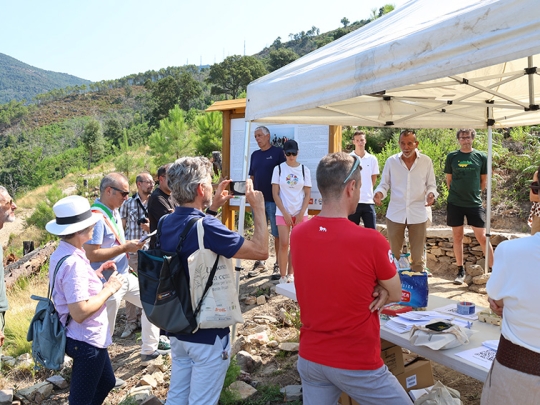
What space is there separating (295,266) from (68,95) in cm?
10497

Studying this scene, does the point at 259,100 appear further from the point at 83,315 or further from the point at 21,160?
the point at 21,160

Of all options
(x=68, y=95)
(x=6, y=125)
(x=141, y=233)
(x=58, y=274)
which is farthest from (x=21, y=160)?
(x=68, y=95)

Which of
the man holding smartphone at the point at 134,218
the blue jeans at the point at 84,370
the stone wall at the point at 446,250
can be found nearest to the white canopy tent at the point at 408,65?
the man holding smartphone at the point at 134,218

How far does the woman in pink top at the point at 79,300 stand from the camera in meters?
2.66

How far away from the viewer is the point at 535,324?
5.80 ft

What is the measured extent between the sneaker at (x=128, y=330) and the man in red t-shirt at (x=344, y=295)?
376 centimetres

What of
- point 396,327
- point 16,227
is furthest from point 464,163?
point 16,227

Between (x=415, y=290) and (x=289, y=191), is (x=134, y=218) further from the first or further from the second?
(x=415, y=290)

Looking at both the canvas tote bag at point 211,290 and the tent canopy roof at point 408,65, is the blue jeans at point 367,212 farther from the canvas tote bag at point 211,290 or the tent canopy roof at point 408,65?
the canvas tote bag at point 211,290

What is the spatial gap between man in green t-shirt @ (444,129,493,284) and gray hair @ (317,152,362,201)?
439 centimetres

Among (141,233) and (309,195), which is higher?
(309,195)

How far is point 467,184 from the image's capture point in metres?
6.06

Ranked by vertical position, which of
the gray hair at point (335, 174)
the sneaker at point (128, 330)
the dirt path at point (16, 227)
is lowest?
the dirt path at point (16, 227)

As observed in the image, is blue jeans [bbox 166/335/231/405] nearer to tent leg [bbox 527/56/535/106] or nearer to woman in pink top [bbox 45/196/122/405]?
woman in pink top [bbox 45/196/122/405]
